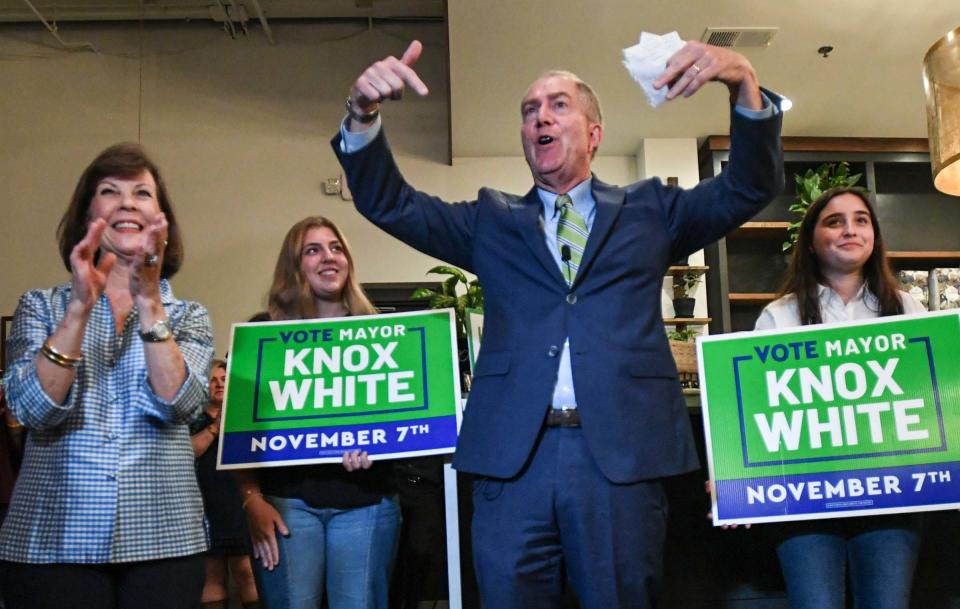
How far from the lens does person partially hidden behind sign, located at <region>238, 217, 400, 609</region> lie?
2.02 m

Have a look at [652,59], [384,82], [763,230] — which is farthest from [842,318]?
[763,230]

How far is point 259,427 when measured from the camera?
2.21 metres

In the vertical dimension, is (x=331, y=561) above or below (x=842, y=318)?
below

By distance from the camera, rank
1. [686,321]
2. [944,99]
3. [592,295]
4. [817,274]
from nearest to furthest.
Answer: [592,295] → [944,99] → [817,274] → [686,321]

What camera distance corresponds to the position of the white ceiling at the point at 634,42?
4652mm

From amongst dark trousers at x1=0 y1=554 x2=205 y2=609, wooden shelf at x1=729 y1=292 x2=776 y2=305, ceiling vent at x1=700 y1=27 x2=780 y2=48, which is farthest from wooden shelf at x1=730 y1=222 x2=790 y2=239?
dark trousers at x1=0 y1=554 x2=205 y2=609

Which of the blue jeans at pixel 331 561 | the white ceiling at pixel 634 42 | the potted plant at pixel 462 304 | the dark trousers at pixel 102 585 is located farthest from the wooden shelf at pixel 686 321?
the dark trousers at pixel 102 585

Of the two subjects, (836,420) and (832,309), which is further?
(832,309)

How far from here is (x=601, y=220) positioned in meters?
1.58

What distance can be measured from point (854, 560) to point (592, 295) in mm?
941

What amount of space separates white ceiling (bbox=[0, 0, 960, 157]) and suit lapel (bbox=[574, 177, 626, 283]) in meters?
3.20

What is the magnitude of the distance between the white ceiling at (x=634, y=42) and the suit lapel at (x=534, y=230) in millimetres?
3180

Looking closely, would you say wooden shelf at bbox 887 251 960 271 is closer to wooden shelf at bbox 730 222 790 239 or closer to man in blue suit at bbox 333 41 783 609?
wooden shelf at bbox 730 222 790 239

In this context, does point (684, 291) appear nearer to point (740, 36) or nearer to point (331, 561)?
point (740, 36)
